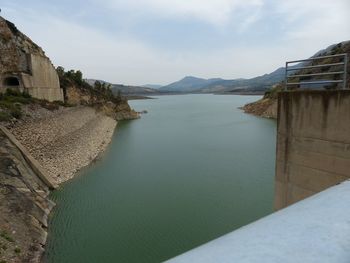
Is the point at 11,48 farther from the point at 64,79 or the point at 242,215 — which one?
the point at 242,215

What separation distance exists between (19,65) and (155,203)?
26359mm

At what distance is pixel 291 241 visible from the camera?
1.39 metres

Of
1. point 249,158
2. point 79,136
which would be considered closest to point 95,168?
point 79,136

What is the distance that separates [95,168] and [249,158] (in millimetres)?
11418

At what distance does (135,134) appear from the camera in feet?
126

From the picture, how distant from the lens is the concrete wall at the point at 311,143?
214 inches

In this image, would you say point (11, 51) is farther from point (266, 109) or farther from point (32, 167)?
point (266, 109)

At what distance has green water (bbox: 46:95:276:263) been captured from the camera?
10531 millimetres

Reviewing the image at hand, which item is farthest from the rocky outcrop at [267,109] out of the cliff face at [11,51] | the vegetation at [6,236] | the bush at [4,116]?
the vegetation at [6,236]

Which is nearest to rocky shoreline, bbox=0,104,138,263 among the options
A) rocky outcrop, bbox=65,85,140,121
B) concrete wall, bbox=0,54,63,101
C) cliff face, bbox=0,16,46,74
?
concrete wall, bbox=0,54,63,101

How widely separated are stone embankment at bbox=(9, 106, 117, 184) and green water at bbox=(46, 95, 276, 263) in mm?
1092

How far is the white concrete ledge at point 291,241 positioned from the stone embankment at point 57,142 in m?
16.8

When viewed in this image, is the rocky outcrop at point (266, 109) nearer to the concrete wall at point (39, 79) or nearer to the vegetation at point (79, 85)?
the vegetation at point (79, 85)

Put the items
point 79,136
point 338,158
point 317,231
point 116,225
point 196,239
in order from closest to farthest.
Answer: point 317,231 → point 338,158 → point 196,239 → point 116,225 → point 79,136
